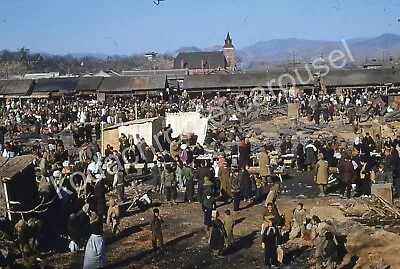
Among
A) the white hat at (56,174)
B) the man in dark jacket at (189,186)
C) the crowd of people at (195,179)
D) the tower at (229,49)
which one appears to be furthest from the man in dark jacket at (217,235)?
the tower at (229,49)

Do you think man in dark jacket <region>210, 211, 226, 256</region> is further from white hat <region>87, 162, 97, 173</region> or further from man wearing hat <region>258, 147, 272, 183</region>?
white hat <region>87, 162, 97, 173</region>

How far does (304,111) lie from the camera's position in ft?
109

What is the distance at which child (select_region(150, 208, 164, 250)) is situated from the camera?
1130 centimetres

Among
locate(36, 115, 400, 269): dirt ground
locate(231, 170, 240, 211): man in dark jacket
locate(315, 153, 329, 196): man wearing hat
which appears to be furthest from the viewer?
locate(315, 153, 329, 196): man wearing hat

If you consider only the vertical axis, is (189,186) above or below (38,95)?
below

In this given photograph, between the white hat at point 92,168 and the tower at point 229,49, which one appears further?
the tower at point 229,49

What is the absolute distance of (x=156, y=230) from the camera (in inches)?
449

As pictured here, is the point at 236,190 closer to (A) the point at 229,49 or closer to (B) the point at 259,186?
(B) the point at 259,186

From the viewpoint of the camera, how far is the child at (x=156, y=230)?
37.1ft

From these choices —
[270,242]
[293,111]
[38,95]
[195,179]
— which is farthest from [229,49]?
[270,242]

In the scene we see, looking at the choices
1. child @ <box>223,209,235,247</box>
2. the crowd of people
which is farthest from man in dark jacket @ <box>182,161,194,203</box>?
child @ <box>223,209,235,247</box>

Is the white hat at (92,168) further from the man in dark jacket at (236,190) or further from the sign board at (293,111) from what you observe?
the sign board at (293,111)

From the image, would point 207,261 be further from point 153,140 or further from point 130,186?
point 153,140

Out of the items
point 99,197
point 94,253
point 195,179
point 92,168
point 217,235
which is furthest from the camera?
point 195,179
